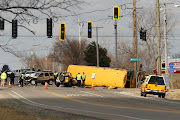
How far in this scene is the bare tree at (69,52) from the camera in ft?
336

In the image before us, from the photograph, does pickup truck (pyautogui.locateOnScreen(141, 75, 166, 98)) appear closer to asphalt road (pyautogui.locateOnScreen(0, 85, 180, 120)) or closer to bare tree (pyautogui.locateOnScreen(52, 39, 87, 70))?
asphalt road (pyautogui.locateOnScreen(0, 85, 180, 120))

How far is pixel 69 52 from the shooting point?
342 feet

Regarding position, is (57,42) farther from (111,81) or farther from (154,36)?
(111,81)

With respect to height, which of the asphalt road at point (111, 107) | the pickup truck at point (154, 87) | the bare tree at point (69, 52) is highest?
the bare tree at point (69, 52)

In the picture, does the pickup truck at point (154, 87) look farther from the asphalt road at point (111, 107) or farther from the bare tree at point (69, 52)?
the bare tree at point (69, 52)

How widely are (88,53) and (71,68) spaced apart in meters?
37.8

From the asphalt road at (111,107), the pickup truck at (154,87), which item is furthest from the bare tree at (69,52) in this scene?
the asphalt road at (111,107)

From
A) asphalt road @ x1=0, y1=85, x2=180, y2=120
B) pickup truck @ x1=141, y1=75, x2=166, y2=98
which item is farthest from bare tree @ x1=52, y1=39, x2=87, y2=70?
asphalt road @ x1=0, y1=85, x2=180, y2=120

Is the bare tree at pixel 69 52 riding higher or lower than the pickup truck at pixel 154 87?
higher

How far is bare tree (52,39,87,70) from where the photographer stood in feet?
336

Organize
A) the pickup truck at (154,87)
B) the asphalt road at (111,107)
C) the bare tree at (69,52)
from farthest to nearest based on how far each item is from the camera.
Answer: the bare tree at (69,52), the pickup truck at (154,87), the asphalt road at (111,107)

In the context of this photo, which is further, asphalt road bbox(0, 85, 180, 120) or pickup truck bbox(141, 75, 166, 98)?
pickup truck bbox(141, 75, 166, 98)

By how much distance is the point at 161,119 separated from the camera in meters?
15.8

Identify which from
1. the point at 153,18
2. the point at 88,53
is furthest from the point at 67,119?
the point at 88,53
